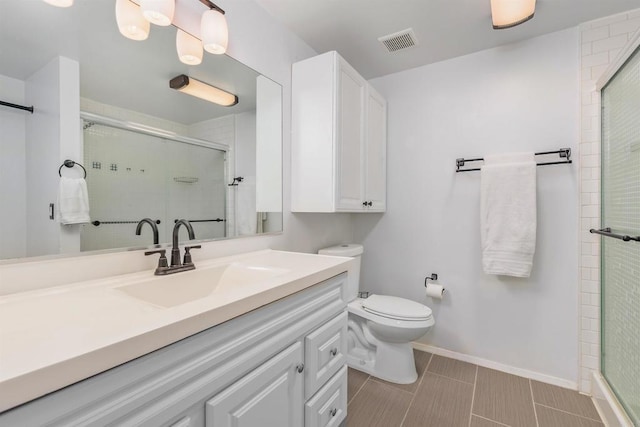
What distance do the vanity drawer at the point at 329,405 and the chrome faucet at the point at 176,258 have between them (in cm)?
73

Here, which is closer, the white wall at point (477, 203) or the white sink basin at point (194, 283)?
the white sink basin at point (194, 283)

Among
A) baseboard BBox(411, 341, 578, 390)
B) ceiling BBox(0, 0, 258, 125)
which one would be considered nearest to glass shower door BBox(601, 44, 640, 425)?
baseboard BBox(411, 341, 578, 390)

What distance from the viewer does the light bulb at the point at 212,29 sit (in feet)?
4.36

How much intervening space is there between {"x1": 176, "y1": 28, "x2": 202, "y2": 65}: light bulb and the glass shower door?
204 cm

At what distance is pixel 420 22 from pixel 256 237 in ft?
5.57

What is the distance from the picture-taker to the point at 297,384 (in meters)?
1.04

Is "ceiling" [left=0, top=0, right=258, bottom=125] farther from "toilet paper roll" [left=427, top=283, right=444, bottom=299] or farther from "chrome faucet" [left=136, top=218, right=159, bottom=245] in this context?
"toilet paper roll" [left=427, top=283, right=444, bottom=299]

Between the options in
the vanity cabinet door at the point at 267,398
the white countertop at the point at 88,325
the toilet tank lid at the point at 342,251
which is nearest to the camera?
the white countertop at the point at 88,325

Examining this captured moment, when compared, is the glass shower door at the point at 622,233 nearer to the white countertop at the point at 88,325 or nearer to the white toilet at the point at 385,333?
the white toilet at the point at 385,333

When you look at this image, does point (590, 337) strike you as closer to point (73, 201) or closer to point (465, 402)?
point (465, 402)

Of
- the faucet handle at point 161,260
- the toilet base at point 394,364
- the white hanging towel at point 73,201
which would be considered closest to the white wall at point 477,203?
the toilet base at point 394,364

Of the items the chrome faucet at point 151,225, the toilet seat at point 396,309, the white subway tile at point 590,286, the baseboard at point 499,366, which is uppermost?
the chrome faucet at point 151,225

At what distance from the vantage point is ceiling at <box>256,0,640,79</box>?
1.69 metres

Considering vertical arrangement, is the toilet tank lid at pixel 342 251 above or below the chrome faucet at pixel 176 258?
below
